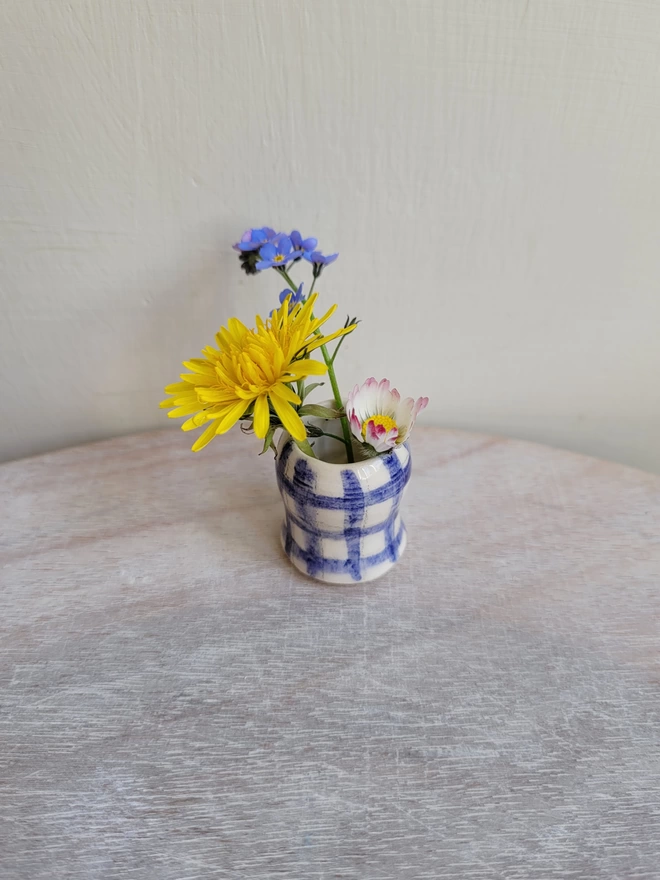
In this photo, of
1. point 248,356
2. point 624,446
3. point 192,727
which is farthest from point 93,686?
point 624,446

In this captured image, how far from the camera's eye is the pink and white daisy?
1.57ft

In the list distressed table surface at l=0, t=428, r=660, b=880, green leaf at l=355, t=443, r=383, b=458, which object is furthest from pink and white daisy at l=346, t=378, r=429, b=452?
distressed table surface at l=0, t=428, r=660, b=880

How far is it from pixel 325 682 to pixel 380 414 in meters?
0.21

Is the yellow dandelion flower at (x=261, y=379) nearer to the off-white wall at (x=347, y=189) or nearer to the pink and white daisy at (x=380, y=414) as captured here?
the pink and white daisy at (x=380, y=414)

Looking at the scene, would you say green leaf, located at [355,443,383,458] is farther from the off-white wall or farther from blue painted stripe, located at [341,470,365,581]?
the off-white wall

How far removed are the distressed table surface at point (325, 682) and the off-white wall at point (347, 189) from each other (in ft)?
0.42

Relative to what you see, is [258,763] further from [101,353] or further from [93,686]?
[101,353]

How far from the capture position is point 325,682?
461 millimetres

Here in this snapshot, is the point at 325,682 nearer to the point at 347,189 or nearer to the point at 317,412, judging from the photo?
the point at 317,412

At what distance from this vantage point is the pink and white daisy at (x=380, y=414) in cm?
48

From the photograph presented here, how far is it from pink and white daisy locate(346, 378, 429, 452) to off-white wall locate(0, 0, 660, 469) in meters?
0.19

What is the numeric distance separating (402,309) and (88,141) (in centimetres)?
33

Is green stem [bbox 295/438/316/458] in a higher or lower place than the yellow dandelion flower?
lower

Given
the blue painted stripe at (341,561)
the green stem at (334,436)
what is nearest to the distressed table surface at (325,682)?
the blue painted stripe at (341,561)
